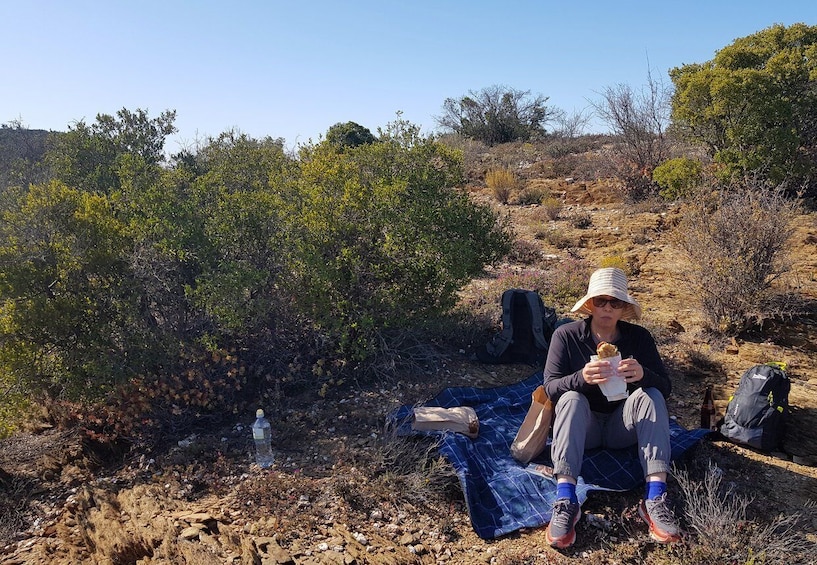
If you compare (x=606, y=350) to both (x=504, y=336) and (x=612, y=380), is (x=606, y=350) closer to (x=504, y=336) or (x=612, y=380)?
(x=612, y=380)

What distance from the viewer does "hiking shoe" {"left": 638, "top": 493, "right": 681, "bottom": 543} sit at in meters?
2.47

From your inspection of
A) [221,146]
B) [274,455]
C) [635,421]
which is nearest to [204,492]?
[274,455]

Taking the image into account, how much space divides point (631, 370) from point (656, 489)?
1.82ft

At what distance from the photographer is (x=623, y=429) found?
292 centimetres

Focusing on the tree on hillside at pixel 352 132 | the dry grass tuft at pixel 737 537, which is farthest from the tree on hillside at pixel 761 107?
the tree on hillside at pixel 352 132

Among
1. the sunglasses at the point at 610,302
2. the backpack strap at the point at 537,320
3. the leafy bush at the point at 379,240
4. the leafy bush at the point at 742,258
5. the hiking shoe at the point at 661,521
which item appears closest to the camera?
the hiking shoe at the point at 661,521

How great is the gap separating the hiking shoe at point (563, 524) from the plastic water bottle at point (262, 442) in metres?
1.65

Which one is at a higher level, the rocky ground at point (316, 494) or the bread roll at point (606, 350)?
the bread roll at point (606, 350)

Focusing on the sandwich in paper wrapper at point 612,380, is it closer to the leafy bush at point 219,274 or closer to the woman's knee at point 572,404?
the woman's knee at point 572,404

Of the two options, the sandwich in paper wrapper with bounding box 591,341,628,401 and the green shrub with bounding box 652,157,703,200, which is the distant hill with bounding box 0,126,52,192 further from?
the green shrub with bounding box 652,157,703,200

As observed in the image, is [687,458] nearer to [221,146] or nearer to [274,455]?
[274,455]

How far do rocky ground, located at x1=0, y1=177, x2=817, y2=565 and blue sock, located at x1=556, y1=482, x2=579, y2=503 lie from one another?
7.4 inches

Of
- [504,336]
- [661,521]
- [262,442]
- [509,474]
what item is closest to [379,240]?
[504,336]

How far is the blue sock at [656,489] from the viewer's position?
2576 millimetres
